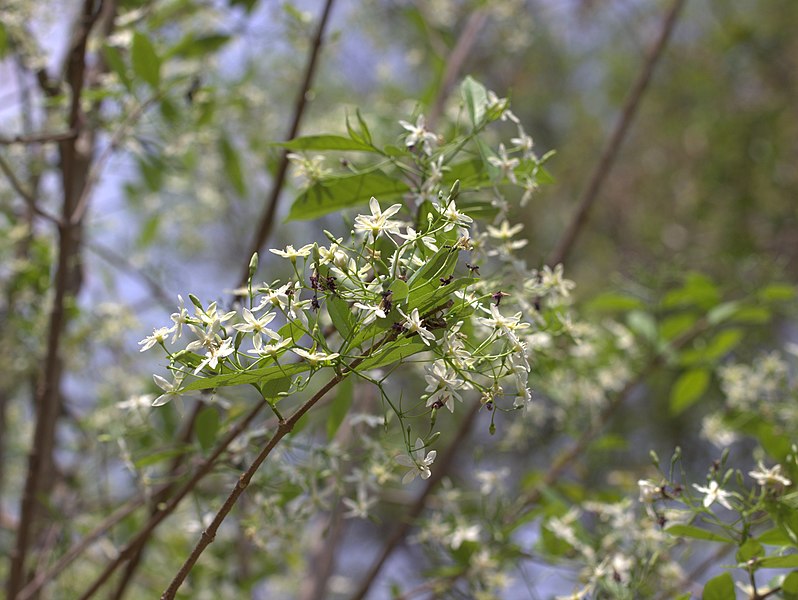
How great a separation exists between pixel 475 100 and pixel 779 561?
476 millimetres

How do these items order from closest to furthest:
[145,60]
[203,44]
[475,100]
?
[475,100], [145,60], [203,44]

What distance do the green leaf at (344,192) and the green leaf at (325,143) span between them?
3 cm

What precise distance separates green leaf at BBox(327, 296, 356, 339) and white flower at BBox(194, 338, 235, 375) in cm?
7

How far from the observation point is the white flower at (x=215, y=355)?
52cm

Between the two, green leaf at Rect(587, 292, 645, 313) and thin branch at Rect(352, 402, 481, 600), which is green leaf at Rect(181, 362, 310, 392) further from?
green leaf at Rect(587, 292, 645, 313)

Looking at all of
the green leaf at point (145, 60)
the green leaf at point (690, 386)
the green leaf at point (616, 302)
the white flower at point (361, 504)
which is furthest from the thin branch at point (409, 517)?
the green leaf at point (145, 60)

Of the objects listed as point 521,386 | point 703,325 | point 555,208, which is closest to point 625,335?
point 703,325

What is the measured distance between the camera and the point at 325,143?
0.76 m

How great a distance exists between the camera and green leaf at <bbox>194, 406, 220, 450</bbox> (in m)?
0.83

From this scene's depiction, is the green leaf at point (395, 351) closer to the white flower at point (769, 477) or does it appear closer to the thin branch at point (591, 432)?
the white flower at point (769, 477)

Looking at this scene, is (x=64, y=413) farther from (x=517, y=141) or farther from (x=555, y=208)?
(x=555, y=208)

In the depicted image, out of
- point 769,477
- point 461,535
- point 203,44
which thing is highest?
point 203,44

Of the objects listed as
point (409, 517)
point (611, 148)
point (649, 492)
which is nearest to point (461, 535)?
point (409, 517)

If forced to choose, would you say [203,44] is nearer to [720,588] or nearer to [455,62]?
[455,62]
